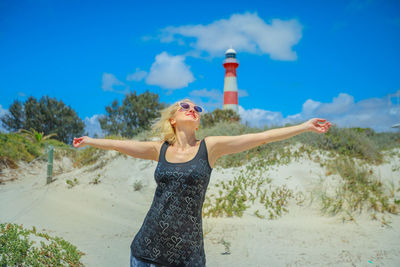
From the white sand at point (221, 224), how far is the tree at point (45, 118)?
60.4 feet

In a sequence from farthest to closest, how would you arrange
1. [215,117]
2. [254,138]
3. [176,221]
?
[215,117]
[254,138]
[176,221]

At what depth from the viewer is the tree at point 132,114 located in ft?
77.9

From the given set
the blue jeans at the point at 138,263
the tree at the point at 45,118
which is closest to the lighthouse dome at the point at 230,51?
the tree at the point at 45,118

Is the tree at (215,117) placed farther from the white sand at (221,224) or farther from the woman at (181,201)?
the woman at (181,201)

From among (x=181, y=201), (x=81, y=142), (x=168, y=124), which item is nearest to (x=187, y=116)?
(x=168, y=124)

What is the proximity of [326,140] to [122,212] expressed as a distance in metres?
6.26

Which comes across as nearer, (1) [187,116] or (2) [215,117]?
(1) [187,116]

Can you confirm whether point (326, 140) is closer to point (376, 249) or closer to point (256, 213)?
point (256, 213)

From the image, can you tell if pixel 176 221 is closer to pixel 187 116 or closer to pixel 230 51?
pixel 187 116

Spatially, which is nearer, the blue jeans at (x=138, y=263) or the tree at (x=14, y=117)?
the blue jeans at (x=138, y=263)

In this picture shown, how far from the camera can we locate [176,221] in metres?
2.27

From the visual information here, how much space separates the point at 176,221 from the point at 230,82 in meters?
26.3

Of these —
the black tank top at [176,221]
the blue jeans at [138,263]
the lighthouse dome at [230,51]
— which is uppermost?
the lighthouse dome at [230,51]

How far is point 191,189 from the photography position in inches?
90.1
